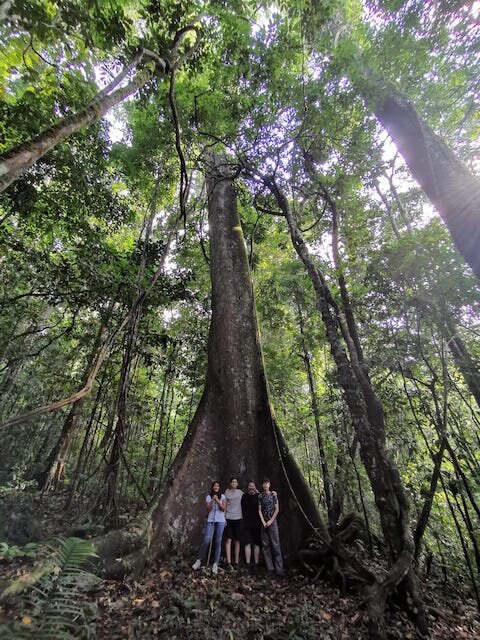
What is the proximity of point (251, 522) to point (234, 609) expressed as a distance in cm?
156

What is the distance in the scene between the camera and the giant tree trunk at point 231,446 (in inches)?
188

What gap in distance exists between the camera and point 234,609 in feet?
11.3

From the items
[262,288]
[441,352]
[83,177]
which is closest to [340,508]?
[441,352]

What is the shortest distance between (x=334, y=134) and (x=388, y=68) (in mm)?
1515

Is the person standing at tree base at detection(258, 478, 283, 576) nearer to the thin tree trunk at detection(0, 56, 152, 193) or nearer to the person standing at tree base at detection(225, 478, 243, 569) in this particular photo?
the person standing at tree base at detection(225, 478, 243, 569)

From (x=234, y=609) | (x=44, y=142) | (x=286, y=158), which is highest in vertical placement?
(x=286, y=158)

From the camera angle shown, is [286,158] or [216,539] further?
[286,158]

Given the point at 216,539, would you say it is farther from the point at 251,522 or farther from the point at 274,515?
the point at 274,515

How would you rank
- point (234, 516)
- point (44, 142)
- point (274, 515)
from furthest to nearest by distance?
Result: point (234, 516), point (274, 515), point (44, 142)

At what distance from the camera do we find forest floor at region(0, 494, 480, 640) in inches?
118

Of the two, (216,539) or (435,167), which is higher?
(435,167)

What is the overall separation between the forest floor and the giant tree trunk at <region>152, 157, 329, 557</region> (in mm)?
526

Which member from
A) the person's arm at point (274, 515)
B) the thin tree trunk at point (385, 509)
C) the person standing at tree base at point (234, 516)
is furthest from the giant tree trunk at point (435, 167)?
the person standing at tree base at point (234, 516)

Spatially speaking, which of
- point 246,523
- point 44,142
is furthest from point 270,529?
point 44,142
